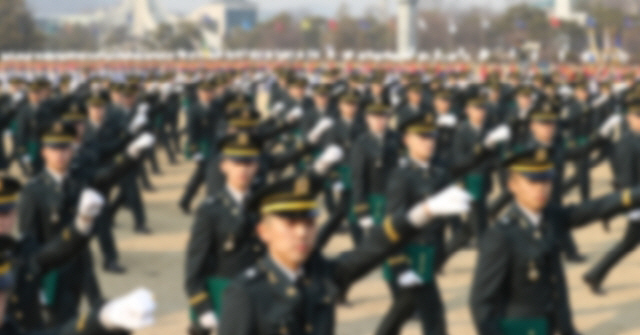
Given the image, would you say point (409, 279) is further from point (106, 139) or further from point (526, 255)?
point (106, 139)

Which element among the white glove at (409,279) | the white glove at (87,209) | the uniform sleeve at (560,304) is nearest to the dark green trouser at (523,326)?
the uniform sleeve at (560,304)

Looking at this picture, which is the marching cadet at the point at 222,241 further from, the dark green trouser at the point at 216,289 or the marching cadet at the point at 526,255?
the marching cadet at the point at 526,255

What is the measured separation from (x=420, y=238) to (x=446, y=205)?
3718 mm

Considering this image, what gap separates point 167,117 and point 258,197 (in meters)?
15.8

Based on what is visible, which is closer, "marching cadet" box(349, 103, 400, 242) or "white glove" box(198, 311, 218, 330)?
"white glove" box(198, 311, 218, 330)

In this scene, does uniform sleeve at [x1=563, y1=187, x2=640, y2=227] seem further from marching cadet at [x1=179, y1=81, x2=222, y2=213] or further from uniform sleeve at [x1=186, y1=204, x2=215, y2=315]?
marching cadet at [x1=179, y1=81, x2=222, y2=213]

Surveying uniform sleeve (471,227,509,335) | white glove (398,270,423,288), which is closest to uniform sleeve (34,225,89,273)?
uniform sleeve (471,227,509,335)

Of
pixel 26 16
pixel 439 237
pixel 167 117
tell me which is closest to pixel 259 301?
pixel 439 237

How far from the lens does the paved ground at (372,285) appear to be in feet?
28.0

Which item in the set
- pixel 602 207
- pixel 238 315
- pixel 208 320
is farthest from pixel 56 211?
pixel 602 207

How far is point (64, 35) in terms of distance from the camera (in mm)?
141875

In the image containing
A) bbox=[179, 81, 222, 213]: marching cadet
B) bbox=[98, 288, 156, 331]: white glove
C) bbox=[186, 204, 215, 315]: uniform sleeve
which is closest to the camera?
bbox=[98, 288, 156, 331]: white glove

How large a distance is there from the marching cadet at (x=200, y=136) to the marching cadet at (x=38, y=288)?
323 inches

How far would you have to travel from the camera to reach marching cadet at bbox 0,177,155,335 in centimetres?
282
